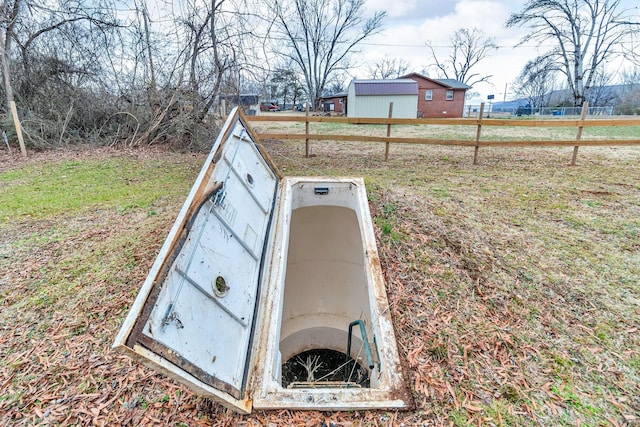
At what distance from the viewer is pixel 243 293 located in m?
2.45

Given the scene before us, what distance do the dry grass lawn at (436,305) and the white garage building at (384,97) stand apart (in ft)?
58.3

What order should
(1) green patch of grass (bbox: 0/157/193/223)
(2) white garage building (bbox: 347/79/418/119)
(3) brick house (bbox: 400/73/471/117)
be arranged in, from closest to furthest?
1. (1) green patch of grass (bbox: 0/157/193/223)
2. (2) white garage building (bbox: 347/79/418/119)
3. (3) brick house (bbox: 400/73/471/117)

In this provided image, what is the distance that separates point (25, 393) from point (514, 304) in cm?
343

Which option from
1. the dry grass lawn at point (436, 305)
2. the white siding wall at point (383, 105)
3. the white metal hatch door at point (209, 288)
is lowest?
the dry grass lawn at point (436, 305)

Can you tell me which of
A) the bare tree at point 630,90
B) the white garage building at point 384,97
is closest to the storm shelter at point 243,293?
the white garage building at point 384,97

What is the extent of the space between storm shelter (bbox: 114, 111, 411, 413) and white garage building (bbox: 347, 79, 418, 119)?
744 inches

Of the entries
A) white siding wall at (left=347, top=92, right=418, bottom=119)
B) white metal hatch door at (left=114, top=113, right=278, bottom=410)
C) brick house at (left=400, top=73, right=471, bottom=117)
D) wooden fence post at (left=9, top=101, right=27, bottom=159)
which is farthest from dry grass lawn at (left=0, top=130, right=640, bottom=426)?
brick house at (left=400, top=73, right=471, bottom=117)

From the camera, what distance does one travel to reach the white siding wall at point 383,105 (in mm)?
21703

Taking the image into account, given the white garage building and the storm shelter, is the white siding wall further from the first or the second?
the storm shelter

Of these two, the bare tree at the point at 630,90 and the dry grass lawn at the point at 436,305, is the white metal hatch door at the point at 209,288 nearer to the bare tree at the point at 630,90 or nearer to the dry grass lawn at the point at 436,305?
the dry grass lawn at the point at 436,305

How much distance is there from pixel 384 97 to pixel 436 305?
21.0 metres

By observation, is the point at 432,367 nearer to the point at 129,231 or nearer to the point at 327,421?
the point at 327,421

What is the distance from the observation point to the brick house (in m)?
26.9

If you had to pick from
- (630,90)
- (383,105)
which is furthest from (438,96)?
(630,90)
